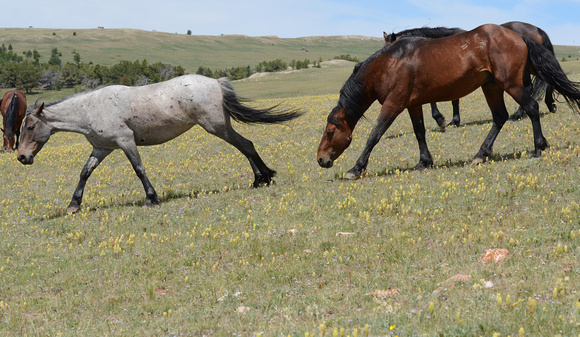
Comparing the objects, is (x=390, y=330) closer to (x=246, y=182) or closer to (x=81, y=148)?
(x=246, y=182)

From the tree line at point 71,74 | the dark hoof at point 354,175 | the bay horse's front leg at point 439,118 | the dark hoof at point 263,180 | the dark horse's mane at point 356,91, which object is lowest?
the tree line at point 71,74

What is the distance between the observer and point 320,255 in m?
7.62

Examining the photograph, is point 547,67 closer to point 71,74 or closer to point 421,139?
point 421,139

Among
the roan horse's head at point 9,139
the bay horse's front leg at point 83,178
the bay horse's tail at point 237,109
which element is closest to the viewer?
the bay horse's tail at point 237,109

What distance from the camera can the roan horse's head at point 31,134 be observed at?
1245 cm

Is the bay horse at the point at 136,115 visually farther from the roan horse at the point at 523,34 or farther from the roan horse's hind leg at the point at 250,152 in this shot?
the roan horse at the point at 523,34

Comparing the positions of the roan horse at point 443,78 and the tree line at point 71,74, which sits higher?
the roan horse at point 443,78

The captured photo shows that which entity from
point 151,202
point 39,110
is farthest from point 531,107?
point 39,110

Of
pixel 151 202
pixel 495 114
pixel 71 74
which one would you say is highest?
pixel 495 114

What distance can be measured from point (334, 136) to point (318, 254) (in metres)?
4.92

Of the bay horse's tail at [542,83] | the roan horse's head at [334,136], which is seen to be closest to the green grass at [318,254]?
the roan horse's head at [334,136]

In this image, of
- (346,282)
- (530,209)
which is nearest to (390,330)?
(346,282)

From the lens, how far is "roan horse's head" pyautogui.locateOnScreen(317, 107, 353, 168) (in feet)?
39.7

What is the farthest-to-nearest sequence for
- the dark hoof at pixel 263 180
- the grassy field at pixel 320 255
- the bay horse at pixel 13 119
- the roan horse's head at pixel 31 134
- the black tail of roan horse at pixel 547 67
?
1. the bay horse at pixel 13 119
2. the dark hoof at pixel 263 180
3. the roan horse's head at pixel 31 134
4. the black tail of roan horse at pixel 547 67
5. the grassy field at pixel 320 255
